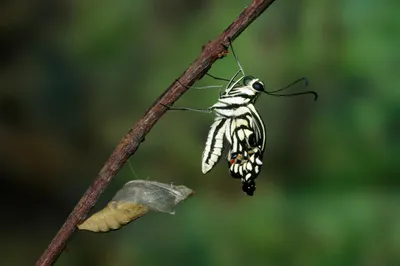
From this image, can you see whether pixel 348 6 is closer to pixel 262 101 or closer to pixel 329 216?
pixel 262 101

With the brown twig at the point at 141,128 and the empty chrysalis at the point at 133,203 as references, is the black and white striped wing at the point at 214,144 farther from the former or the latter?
the brown twig at the point at 141,128

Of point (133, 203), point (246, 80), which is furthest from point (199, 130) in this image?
point (133, 203)

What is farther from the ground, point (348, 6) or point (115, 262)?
point (348, 6)

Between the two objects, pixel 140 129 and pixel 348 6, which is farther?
pixel 348 6

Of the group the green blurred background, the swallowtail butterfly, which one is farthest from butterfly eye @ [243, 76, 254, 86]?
the green blurred background

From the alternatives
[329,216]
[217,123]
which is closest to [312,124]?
[329,216]

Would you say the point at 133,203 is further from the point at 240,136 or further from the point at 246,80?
the point at 246,80
